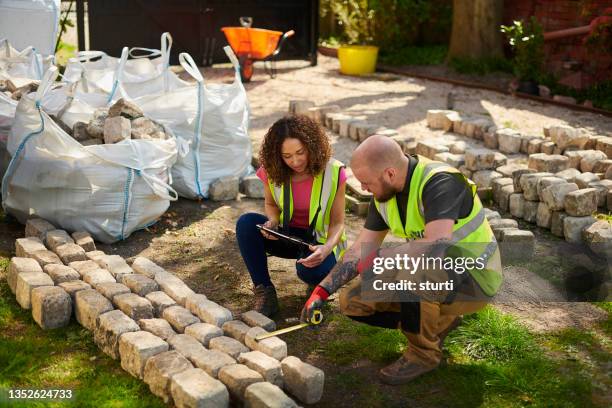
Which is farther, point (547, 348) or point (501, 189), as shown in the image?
point (501, 189)

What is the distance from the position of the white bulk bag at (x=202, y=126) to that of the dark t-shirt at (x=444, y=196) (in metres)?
2.91

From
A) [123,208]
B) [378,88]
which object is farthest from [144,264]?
[378,88]

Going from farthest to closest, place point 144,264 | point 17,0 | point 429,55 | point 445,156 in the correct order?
point 429,55, point 17,0, point 445,156, point 144,264

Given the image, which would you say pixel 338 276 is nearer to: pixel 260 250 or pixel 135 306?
pixel 260 250

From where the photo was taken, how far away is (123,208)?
219 inches

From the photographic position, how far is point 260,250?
4.66 meters

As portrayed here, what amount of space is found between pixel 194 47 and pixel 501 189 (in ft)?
26.0

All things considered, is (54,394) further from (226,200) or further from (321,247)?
(226,200)

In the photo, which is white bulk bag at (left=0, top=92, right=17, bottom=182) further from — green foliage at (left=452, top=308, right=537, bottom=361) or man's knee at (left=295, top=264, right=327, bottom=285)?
green foliage at (left=452, top=308, right=537, bottom=361)

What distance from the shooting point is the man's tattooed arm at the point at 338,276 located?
4.00 metres

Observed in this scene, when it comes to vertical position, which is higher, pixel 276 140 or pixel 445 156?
pixel 276 140

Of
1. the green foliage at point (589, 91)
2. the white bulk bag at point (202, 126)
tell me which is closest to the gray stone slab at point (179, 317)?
the white bulk bag at point (202, 126)

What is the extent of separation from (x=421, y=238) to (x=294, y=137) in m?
0.99

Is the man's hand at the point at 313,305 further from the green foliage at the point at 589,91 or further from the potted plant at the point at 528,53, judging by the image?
the potted plant at the point at 528,53
